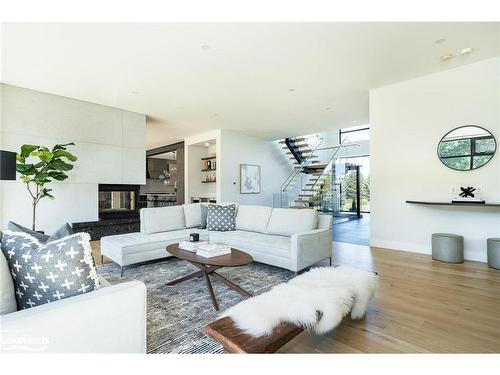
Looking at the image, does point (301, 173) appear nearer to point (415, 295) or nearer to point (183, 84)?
point (183, 84)

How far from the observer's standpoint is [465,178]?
3.88 m

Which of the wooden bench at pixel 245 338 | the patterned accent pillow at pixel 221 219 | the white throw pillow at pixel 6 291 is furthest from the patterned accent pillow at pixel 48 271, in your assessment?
the patterned accent pillow at pixel 221 219

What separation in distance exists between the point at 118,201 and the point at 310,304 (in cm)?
548

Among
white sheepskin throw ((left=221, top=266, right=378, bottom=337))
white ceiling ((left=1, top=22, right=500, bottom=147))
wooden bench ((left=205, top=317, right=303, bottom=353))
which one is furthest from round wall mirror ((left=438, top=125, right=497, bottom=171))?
wooden bench ((left=205, top=317, right=303, bottom=353))

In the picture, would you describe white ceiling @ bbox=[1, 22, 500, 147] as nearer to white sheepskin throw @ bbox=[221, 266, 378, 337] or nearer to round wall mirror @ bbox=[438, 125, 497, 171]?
round wall mirror @ bbox=[438, 125, 497, 171]

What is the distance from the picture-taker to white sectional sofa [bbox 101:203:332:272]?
3.18 metres

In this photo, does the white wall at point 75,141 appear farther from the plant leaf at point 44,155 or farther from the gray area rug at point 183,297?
the gray area rug at point 183,297

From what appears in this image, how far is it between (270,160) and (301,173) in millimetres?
1376

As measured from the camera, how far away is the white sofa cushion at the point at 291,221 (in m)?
3.60

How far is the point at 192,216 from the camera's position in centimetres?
452

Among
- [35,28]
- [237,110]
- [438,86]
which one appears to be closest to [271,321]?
[35,28]

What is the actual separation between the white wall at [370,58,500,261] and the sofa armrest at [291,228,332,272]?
1856 millimetres

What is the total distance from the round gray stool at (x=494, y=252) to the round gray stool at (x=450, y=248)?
0.30 m

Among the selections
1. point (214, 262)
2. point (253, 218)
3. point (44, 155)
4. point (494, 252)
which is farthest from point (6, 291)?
point (494, 252)
